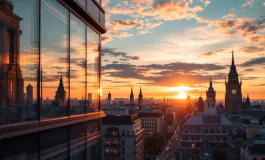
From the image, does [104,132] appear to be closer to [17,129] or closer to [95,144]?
[95,144]

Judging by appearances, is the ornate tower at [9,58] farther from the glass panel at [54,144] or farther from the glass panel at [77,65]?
the glass panel at [77,65]

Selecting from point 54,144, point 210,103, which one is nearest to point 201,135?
point 210,103

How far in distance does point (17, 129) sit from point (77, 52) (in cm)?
545

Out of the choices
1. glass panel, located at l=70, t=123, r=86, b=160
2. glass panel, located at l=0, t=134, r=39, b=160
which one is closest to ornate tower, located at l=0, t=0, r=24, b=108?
glass panel, located at l=0, t=134, r=39, b=160

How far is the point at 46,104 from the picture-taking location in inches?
382

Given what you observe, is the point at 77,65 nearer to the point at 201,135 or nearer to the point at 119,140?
the point at 119,140

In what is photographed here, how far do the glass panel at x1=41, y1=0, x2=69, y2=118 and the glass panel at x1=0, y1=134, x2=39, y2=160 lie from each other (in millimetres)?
949

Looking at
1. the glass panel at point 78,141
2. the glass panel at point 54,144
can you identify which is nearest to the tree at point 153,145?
the glass panel at point 78,141

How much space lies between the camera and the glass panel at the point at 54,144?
9.54 metres

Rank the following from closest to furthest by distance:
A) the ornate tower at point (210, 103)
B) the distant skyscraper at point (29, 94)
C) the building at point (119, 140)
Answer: the distant skyscraper at point (29, 94) < the building at point (119, 140) < the ornate tower at point (210, 103)

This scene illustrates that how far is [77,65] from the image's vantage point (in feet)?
41.9

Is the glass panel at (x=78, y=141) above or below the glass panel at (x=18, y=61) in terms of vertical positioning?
below

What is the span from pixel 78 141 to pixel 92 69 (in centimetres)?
377

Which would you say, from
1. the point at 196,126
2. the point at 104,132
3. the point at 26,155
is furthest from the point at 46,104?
the point at 196,126
